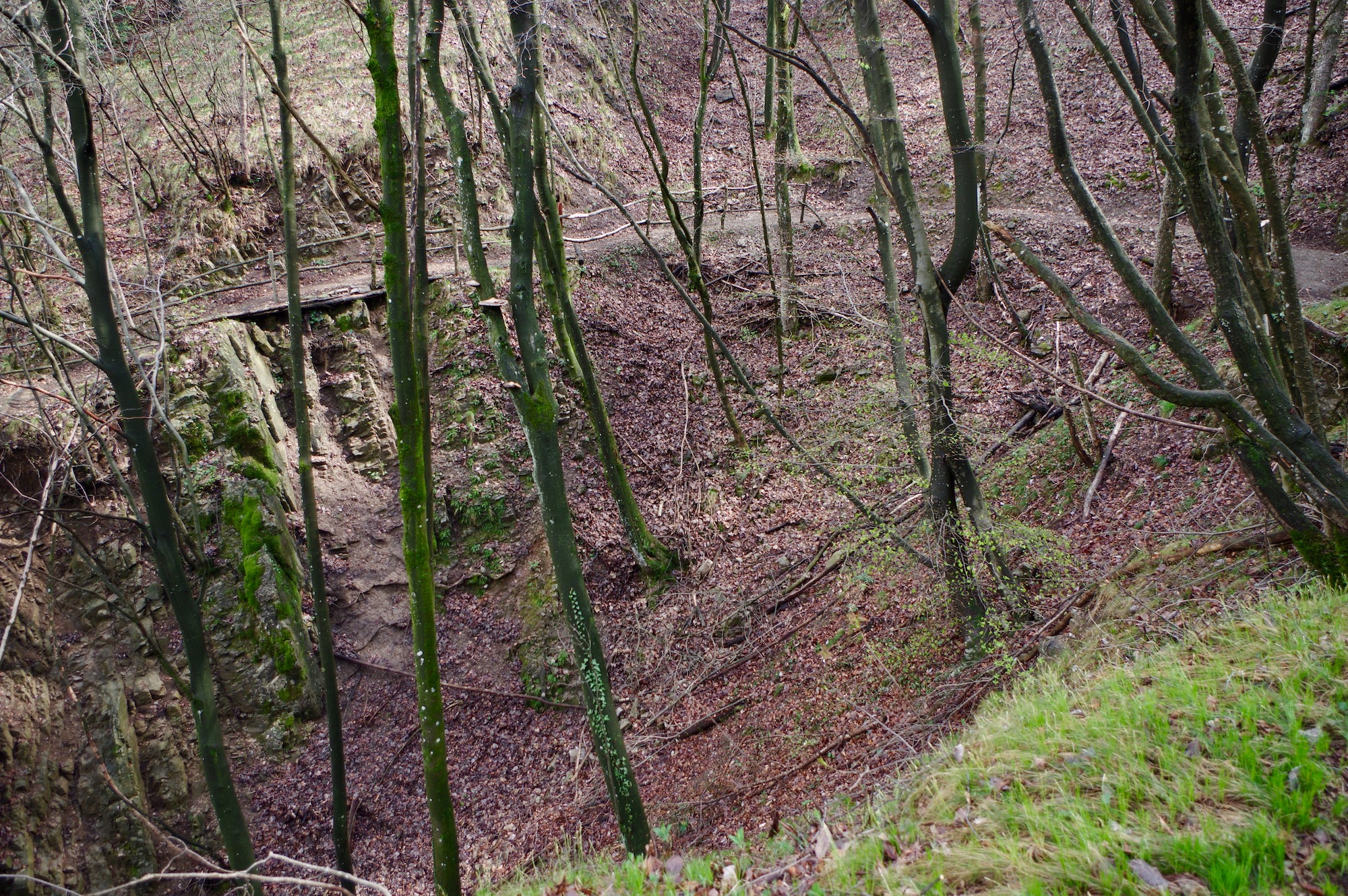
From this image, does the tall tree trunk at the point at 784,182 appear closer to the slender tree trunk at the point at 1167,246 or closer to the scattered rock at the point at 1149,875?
the slender tree trunk at the point at 1167,246

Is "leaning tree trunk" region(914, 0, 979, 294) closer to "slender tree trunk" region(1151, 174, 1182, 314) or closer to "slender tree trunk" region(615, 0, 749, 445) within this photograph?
"slender tree trunk" region(615, 0, 749, 445)

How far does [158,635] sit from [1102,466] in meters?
11.7

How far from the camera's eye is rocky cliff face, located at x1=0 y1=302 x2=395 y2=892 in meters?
7.67

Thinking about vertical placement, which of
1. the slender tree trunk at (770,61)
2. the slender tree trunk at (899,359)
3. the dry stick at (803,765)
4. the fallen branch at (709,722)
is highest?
the slender tree trunk at (770,61)

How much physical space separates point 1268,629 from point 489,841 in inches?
294

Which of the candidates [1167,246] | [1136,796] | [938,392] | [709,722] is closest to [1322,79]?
[1167,246]

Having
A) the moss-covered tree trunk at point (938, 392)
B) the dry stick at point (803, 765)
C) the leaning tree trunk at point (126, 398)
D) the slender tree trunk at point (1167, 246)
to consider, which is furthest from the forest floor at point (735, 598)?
the leaning tree trunk at point (126, 398)

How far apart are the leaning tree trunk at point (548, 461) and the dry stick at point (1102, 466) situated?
527cm

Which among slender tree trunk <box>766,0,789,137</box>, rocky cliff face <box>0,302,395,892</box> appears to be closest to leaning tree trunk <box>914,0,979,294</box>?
slender tree trunk <box>766,0,789,137</box>

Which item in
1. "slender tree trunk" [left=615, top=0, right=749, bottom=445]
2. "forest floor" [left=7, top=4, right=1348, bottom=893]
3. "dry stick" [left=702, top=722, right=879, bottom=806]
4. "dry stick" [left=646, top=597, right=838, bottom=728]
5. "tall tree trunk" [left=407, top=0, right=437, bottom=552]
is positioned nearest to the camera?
"tall tree trunk" [left=407, top=0, right=437, bottom=552]

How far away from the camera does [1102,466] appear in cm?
759

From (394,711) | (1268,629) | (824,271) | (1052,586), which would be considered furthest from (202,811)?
(824,271)

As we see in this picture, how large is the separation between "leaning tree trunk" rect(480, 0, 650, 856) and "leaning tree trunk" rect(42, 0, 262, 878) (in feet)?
7.93

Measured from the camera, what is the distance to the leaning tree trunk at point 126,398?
458cm
